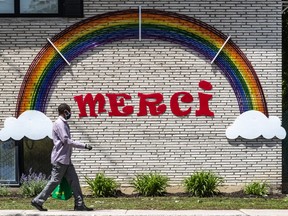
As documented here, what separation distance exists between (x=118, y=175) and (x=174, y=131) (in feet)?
5.18

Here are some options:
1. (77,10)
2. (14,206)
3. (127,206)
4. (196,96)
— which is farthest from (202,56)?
(14,206)

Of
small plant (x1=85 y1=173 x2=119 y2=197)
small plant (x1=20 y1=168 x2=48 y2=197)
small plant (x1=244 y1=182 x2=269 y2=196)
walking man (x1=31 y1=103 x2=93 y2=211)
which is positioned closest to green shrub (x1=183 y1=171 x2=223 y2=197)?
small plant (x1=244 y1=182 x2=269 y2=196)

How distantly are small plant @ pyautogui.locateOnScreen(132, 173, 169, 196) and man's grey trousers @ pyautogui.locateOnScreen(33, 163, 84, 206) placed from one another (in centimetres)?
286

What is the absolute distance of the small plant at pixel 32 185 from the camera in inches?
606

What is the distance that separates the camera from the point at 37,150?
1639 centimetres

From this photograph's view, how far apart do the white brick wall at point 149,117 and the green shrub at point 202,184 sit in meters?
0.59

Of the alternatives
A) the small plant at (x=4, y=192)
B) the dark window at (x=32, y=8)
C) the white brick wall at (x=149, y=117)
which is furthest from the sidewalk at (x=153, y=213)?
the dark window at (x=32, y=8)

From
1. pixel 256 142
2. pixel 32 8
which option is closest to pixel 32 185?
pixel 32 8

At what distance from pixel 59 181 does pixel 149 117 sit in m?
3.85

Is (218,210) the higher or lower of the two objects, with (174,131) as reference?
lower

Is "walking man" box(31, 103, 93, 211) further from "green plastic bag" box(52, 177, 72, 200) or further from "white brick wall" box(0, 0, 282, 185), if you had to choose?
"white brick wall" box(0, 0, 282, 185)

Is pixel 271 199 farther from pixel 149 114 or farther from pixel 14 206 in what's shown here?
pixel 14 206

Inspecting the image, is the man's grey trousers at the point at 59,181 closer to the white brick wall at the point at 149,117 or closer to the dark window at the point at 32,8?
the white brick wall at the point at 149,117

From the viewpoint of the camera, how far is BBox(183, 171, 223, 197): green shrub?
15.4m
